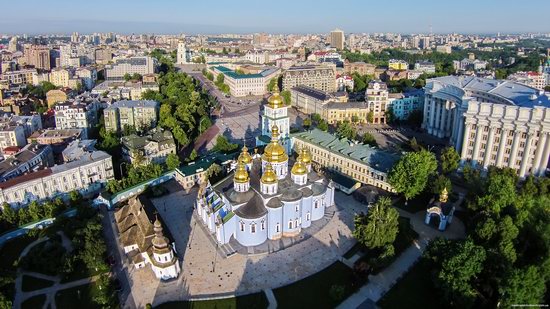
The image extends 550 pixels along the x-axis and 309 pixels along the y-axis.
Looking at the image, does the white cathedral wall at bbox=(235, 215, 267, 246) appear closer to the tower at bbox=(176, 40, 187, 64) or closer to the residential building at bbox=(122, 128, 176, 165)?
the residential building at bbox=(122, 128, 176, 165)

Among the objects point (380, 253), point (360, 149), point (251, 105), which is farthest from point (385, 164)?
point (251, 105)

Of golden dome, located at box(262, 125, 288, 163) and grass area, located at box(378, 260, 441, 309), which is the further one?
golden dome, located at box(262, 125, 288, 163)

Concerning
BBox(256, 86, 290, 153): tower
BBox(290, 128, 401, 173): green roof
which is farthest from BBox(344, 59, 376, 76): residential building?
Result: BBox(256, 86, 290, 153): tower

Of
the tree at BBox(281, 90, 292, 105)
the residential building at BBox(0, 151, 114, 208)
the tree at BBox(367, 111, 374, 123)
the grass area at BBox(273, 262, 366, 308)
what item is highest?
the tree at BBox(281, 90, 292, 105)

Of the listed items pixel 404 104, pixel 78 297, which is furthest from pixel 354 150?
pixel 78 297

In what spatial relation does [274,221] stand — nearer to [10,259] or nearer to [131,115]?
[10,259]

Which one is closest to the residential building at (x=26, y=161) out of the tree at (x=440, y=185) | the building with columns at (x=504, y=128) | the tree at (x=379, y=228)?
the tree at (x=379, y=228)

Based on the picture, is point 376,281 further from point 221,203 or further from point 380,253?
point 221,203
